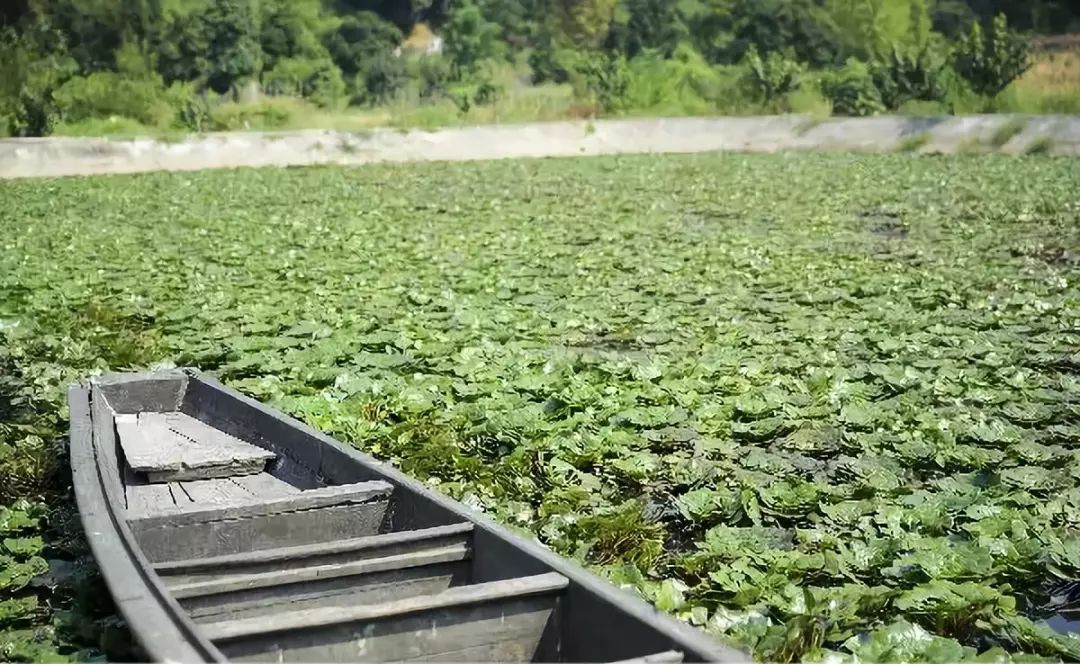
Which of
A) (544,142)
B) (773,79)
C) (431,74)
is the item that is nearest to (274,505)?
(544,142)

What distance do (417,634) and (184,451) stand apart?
184 cm

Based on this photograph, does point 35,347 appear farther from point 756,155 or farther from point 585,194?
point 756,155

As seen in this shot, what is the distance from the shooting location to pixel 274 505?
307 centimetres

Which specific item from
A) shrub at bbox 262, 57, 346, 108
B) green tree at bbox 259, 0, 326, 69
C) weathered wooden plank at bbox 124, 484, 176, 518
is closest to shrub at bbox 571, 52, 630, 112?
shrub at bbox 262, 57, 346, 108

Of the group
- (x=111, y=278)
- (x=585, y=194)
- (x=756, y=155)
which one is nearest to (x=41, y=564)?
(x=111, y=278)

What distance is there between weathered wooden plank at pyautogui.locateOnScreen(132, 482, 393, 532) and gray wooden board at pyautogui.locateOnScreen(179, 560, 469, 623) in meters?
0.46

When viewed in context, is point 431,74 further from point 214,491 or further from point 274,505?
point 274,505

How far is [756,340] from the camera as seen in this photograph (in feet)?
19.5

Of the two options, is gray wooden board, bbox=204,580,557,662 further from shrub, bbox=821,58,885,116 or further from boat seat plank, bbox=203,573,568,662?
shrub, bbox=821,58,885,116

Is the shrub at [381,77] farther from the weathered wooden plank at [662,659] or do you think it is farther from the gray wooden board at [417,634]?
the weathered wooden plank at [662,659]

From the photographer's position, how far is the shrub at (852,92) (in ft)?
78.7

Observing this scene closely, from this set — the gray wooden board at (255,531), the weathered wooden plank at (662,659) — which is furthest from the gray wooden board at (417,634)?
the gray wooden board at (255,531)

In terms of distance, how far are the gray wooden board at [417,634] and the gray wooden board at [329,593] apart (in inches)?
9.8

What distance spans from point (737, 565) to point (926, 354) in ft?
9.02
